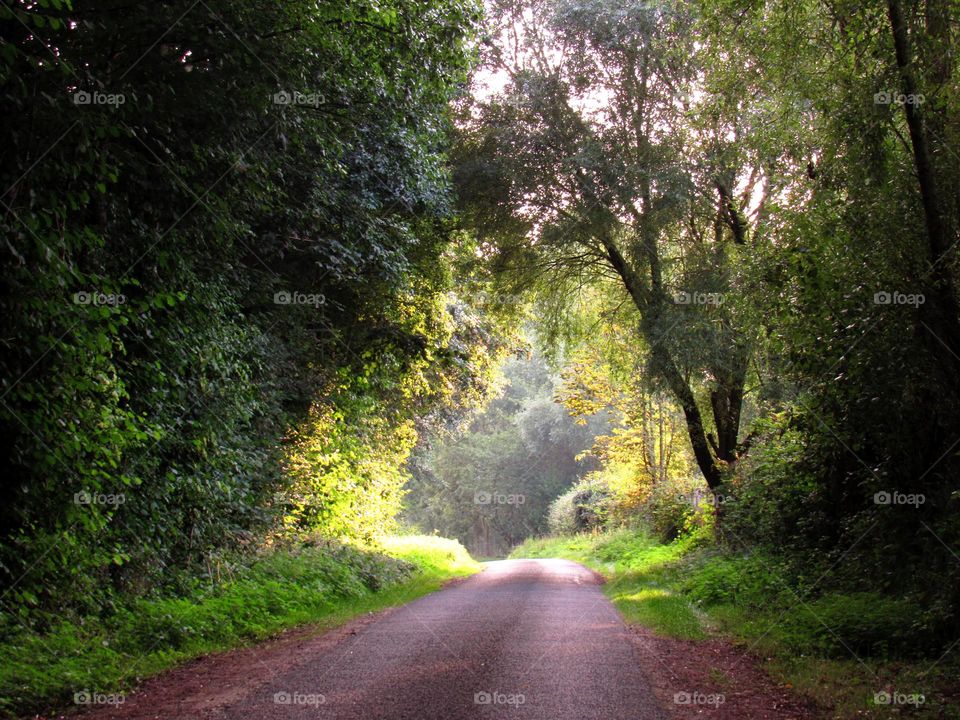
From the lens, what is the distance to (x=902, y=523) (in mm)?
8719

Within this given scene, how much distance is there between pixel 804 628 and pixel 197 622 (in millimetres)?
7022

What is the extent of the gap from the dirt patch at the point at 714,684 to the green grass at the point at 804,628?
0.17m

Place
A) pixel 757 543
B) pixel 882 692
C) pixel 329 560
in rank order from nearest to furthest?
pixel 882 692
pixel 757 543
pixel 329 560

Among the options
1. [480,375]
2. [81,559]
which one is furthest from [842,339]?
[480,375]

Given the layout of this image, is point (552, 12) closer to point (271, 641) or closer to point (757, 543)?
point (757, 543)

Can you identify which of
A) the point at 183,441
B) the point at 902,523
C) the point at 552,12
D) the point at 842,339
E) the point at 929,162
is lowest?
the point at 902,523

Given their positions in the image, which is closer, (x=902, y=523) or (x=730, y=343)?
→ (x=902, y=523)

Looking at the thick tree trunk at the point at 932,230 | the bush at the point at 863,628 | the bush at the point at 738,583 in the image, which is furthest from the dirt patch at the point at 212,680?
the thick tree trunk at the point at 932,230

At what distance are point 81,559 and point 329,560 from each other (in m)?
7.33

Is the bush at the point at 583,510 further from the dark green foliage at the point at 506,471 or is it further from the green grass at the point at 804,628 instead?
the green grass at the point at 804,628

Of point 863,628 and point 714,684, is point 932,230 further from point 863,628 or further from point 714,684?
point 714,684

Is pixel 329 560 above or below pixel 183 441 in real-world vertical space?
below

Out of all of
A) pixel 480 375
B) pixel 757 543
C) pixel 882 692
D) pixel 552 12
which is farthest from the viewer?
pixel 480 375

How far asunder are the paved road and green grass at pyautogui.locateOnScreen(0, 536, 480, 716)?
1292 millimetres
